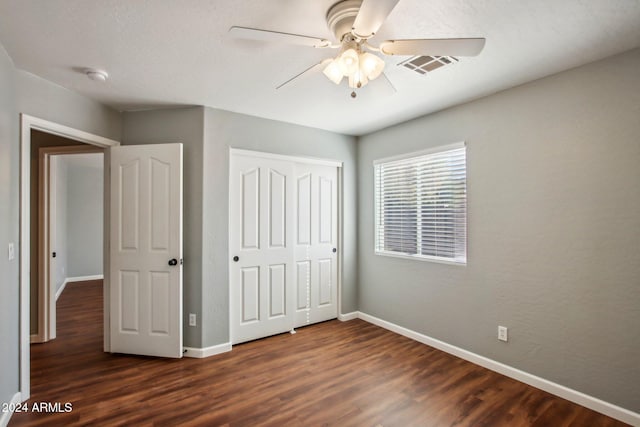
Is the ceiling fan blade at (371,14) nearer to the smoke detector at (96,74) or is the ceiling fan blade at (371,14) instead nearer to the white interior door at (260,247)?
the smoke detector at (96,74)

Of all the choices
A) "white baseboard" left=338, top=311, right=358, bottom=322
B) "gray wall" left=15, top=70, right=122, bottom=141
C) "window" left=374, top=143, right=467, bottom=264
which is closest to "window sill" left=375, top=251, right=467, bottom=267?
"window" left=374, top=143, right=467, bottom=264

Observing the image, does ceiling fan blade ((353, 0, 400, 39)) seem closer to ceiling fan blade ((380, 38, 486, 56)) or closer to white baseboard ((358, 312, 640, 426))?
ceiling fan blade ((380, 38, 486, 56))

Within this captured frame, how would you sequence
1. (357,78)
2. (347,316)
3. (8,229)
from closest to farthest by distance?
(357,78)
(8,229)
(347,316)

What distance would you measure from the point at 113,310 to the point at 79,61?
2.19 m

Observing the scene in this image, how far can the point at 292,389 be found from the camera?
2.38 m

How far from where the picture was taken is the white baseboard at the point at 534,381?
201cm

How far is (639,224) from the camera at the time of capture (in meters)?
1.95

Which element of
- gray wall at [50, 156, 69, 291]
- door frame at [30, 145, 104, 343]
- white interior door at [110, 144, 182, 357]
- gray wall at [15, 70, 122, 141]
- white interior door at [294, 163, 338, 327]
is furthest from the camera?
gray wall at [50, 156, 69, 291]

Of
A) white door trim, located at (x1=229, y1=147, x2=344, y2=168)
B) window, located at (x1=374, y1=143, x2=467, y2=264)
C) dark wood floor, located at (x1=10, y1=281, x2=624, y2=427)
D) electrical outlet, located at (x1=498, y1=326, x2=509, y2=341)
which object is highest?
white door trim, located at (x1=229, y1=147, x2=344, y2=168)

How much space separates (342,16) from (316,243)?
2.72m

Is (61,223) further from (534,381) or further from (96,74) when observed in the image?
(534,381)

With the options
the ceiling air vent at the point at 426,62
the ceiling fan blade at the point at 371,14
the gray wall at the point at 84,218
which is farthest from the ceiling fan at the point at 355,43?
the gray wall at the point at 84,218

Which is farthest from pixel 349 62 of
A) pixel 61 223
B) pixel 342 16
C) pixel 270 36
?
pixel 61 223

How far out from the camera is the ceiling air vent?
207cm
